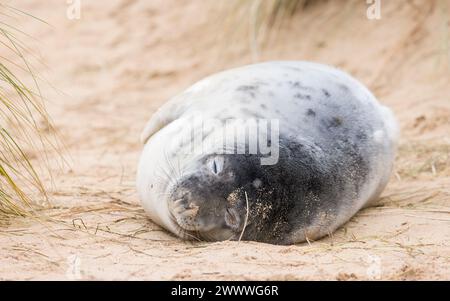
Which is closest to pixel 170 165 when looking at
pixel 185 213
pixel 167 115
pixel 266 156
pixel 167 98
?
pixel 185 213

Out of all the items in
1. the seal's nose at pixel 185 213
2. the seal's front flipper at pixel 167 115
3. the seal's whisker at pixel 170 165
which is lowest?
the seal's nose at pixel 185 213

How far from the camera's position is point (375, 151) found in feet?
14.2

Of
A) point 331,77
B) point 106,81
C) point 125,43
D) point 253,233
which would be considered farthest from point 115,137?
point 253,233

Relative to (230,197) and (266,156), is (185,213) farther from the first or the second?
(266,156)

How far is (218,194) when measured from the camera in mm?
3678

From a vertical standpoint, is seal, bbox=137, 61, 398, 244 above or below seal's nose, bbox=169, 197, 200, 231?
above

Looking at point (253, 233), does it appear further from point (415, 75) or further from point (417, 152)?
point (415, 75)

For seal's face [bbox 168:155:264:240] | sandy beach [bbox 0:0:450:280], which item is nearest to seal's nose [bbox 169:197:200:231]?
seal's face [bbox 168:155:264:240]

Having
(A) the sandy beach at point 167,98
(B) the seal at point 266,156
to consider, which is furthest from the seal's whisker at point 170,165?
(A) the sandy beach at point 167,98

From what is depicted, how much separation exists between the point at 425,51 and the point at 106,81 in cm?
280

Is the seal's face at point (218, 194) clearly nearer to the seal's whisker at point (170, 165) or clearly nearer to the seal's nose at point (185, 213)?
the seal's nose at point (185, 213)

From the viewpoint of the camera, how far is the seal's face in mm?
3662

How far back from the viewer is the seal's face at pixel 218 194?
12.0ft

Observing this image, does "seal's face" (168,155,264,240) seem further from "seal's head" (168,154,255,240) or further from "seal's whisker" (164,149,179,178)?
"seal's whisker" (164,149,179,178)
